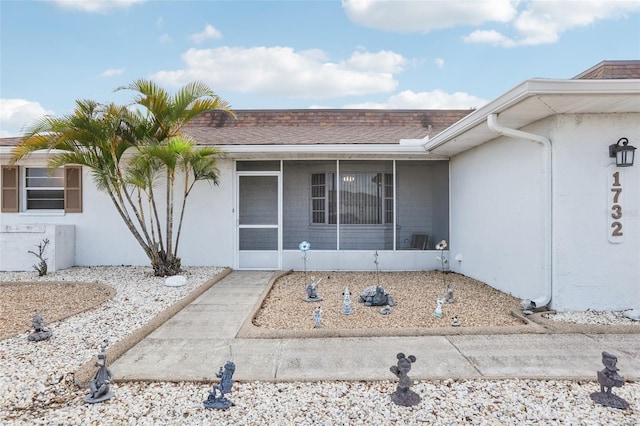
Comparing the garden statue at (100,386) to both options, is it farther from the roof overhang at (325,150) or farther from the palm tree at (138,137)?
the roof overhang at (325,150)

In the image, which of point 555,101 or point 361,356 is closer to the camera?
point 361,356

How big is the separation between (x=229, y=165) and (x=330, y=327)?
527 centimetres

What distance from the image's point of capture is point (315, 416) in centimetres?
272

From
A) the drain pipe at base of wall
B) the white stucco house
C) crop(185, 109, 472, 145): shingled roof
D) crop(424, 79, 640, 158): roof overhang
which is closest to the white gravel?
the drain pipe at base of wall

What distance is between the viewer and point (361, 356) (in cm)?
377

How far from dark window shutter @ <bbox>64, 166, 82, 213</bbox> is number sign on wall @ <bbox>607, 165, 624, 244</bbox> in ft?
33.9

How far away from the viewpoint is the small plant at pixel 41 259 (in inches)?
307

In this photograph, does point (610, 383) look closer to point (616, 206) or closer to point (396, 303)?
point (616, 206)

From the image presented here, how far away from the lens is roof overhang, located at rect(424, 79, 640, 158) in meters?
4.18

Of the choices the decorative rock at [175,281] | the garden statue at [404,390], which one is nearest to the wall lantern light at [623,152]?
the garden statue at [404,390]

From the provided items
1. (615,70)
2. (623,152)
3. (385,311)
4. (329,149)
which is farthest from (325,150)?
(615,70)

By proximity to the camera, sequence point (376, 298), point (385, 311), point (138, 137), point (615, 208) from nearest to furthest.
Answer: point (615, 208), point (385, 311), point (376, 298), point (138, 137)

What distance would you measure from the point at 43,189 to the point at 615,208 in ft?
37.6

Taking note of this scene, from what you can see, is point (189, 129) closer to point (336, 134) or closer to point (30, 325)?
point (336, 134)
